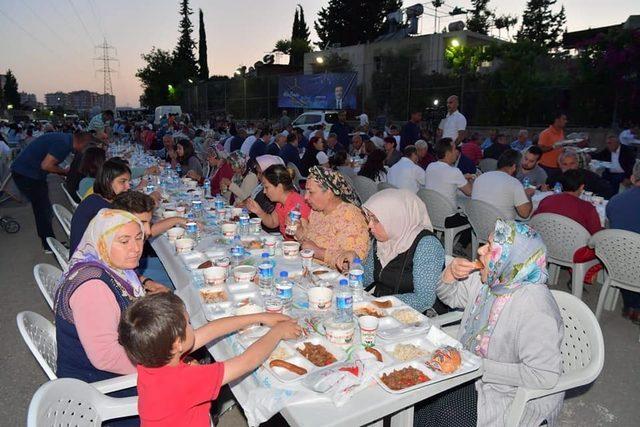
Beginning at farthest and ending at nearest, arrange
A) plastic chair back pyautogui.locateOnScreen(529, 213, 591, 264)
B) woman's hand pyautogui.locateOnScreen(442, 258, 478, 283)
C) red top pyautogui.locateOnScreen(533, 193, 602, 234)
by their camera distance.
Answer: red top pyautogui.locateOnScreen(533, 193, 602, 234) < plastic chair back pyautogui.locateOnScreen(529, 213, 591, 264) < woman's hand pyautogui.locateOnScreen(442, 258, 478, 283)

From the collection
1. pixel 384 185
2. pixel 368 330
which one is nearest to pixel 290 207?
pixel 368 330

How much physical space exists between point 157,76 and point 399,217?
2002 inches

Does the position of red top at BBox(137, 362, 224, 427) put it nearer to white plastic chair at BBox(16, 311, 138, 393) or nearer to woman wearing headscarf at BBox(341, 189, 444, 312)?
white plastic chair at BBox(16, 311, 138, 393)

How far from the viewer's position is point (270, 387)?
1.84 metres

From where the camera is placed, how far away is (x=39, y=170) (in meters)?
6.47

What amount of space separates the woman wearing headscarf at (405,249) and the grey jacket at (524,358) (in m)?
0.72

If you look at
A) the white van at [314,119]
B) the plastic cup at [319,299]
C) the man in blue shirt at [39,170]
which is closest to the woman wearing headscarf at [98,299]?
the plastic cup at [319,299]

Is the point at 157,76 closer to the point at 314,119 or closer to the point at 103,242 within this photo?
the point at 314,119

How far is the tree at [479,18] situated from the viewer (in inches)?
1528

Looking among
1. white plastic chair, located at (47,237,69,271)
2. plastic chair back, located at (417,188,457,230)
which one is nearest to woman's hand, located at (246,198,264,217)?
white plastic chair, located at (47,237,69,271)

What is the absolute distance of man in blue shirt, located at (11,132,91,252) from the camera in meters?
6.41

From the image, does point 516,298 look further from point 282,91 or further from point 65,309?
point 282,91

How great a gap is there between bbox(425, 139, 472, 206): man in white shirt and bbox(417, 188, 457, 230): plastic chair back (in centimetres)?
12

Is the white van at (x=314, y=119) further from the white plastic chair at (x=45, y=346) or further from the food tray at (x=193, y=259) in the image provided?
the white plastic chair at (x=45, y=346)
